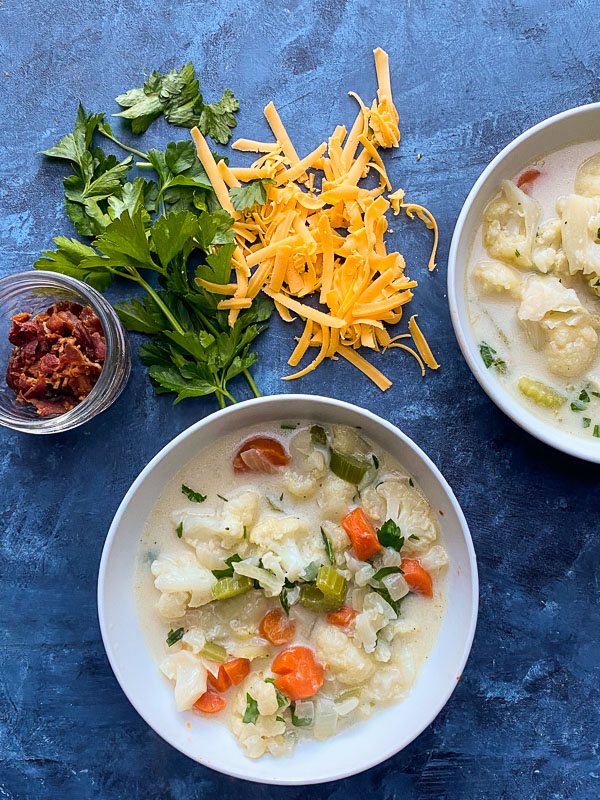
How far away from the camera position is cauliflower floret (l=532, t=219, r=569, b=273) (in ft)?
6.33

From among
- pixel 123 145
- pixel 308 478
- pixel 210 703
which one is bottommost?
pixel 210 703

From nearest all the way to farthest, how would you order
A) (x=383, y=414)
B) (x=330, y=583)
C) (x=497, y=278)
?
(x=330, y=583), (x=497, y=278), (x=383, y=414)

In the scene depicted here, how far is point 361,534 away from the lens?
6.14ft

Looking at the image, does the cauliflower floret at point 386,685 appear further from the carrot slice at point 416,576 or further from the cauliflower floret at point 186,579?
the cauliflower floret at point 186,579

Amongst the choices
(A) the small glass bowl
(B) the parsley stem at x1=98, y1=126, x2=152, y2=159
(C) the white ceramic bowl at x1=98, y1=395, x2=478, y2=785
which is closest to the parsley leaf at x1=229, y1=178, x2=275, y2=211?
(B) the parsley stem at x1=98, y1=126, x2=152, y2=159

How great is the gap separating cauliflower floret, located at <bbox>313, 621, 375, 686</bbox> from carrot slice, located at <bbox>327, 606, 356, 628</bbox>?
19 mm

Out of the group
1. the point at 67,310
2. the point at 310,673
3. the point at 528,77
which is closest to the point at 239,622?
the point at 310,673

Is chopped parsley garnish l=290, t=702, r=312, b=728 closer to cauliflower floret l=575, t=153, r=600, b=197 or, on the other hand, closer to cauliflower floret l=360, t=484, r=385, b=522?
cauliflower floret l=360, t=484, r=385, b=522

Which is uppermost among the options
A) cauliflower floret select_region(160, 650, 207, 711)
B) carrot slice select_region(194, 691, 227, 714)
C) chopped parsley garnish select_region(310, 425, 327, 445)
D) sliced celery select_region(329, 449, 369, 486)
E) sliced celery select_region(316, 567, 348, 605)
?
chopped parsley garnish select_region(310, 425, 327, 445)

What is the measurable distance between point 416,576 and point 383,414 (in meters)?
0.48

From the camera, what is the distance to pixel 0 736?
2.09 metres

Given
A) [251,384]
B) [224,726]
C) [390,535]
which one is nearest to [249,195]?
[251,384]

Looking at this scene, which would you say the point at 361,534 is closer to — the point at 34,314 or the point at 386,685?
the point at 386,685

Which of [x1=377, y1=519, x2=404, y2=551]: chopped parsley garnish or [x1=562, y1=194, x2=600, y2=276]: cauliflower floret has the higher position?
[x1=562, y1=194, x2=600, y2=276]: cauliflower floret
